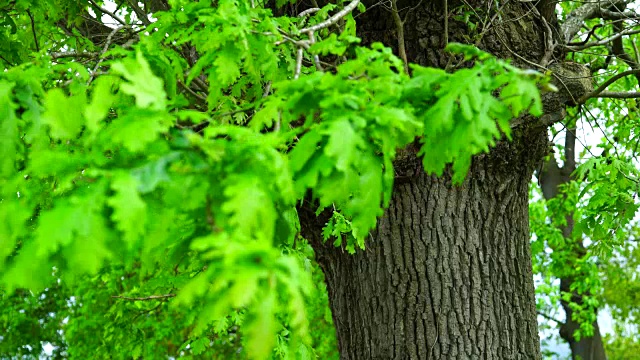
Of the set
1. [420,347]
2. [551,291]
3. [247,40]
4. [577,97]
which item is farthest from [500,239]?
[551,291]

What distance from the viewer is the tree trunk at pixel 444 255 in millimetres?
3959

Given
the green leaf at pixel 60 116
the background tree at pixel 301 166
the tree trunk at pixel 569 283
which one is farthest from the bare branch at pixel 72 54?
the tree trunk at pixel 569 283

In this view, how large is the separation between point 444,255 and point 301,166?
237 centimetres

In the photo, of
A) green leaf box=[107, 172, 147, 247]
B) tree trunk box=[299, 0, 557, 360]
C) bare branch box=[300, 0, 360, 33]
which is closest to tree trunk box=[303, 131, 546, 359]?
tree trunk box=[299, 0, 557, 360]

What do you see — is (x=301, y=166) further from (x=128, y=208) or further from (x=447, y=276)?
(x=447, y=276)

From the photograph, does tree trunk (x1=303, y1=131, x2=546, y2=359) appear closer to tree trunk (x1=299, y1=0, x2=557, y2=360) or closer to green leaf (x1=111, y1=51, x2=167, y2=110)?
tree trunk (x1=299, y1=0, x2=557, y2=360)

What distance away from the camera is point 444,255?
400cm

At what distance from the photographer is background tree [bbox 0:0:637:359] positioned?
1526 millimetres

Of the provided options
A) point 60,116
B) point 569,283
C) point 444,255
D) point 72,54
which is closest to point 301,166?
point 60,116

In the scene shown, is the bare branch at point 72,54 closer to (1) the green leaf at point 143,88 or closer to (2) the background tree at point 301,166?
(2) the background tree at point 301,166

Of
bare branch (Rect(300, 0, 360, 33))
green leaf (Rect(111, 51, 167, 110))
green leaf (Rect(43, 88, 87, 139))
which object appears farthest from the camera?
bare branch (Rect(300, 0, 360, 33))

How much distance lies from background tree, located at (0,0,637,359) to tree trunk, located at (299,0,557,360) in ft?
0.04

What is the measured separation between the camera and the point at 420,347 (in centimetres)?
394

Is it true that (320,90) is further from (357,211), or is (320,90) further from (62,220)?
(62,220)
